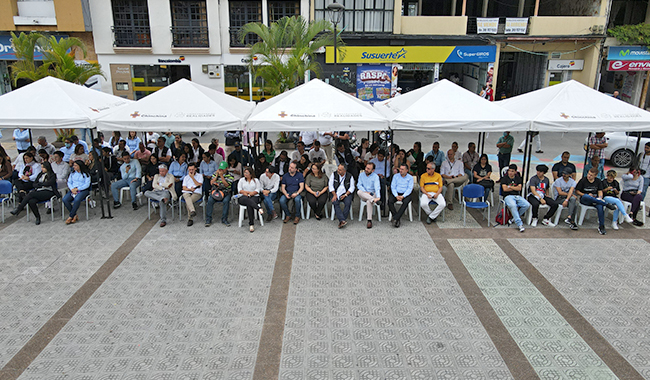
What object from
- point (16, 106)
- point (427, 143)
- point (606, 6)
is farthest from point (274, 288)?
point (606, 6)

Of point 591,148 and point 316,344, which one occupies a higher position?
point 591,148

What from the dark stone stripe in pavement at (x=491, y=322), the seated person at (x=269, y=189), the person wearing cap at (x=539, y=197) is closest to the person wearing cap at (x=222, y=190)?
the seated person at (x=269, y=189)

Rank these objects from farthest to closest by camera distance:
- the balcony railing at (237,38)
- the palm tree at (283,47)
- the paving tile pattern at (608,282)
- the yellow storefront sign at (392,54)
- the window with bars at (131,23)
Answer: the balcony railing at (237,38), the yellow storefront sign at (392,54), the window with bars at (131,23), the palm tree at (283,47), the paving tile pattern at (608,282)

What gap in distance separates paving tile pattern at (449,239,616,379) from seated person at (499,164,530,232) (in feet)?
4.58

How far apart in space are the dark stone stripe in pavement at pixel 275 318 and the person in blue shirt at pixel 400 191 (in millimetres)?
2292

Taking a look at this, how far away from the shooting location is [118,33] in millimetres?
23828

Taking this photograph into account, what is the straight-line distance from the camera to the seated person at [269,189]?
999cm

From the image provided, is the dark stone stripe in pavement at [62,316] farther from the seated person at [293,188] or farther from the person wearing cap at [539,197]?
the person wearing cap at [539,197]

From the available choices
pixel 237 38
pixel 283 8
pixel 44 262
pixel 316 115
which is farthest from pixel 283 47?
pixel 44 262

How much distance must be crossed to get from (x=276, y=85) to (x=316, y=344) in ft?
44.3

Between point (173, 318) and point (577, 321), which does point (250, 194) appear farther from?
point (577, 321)

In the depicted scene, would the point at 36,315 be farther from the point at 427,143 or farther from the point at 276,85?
the point at 427,143

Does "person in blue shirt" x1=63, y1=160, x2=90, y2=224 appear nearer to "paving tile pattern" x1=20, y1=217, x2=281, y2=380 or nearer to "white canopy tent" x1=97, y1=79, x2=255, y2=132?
"white canopy tent" x1=97, y1=79, x2=255, y2=132

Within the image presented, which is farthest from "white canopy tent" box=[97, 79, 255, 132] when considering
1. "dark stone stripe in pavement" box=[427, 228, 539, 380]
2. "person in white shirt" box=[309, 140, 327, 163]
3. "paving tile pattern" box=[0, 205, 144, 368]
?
"dark stone stripe in pavement" box=[427, 228, 539, 380]
